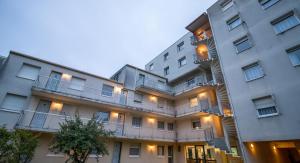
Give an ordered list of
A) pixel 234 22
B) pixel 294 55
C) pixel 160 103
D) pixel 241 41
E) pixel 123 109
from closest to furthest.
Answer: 1. pixel 294 55
2. pixel 241 41
3. pixel 234 22
4. pixel 123 109
5. pixel 160 103

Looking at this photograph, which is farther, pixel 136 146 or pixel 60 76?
pixel 136 146

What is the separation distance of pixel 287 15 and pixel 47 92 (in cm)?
2045

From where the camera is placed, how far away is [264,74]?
11219 mm

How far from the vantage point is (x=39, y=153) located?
11500 millimetres

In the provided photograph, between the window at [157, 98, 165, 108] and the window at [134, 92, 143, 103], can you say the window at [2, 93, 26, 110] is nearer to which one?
the window at [134, 92, 143, 103]

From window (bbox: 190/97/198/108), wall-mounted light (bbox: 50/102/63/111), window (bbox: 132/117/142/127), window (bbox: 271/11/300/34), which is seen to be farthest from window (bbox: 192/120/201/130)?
wall-mounted light (bbox: 50/102/63/111)

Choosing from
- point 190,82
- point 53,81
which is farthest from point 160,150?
point 53,81

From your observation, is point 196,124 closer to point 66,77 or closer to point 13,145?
point 66,77

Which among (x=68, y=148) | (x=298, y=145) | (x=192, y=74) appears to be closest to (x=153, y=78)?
(x=192, y=74)

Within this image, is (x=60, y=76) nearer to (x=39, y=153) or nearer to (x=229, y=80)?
(x=39, y=153)

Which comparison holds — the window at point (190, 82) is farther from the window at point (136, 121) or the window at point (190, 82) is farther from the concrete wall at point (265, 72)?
the window at point (136, 121)

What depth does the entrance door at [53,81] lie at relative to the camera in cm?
1322

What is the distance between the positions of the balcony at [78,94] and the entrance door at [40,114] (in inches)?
33.7

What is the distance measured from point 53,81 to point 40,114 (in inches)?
124
